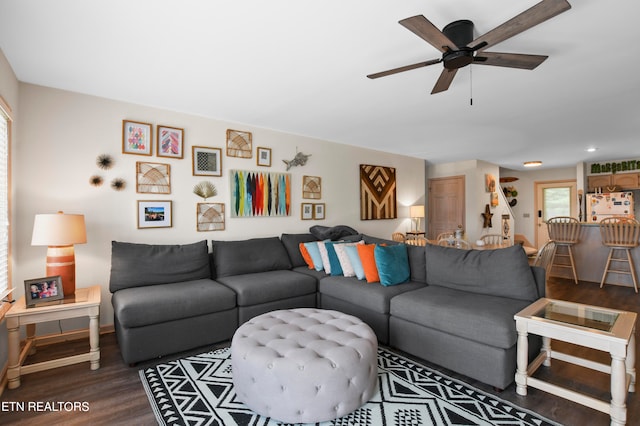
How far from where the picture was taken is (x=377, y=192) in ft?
19.0

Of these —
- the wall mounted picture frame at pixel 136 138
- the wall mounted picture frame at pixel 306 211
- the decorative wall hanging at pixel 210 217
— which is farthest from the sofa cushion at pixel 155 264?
the wall mounted picture frame at pixel 306 211

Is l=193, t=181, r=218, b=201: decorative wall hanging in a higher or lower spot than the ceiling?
lower

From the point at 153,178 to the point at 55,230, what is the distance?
113 centimetres

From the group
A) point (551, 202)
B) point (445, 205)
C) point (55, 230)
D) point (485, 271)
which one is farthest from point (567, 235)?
point (55, 230)

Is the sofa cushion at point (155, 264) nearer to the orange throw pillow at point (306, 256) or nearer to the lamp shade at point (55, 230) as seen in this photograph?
the lamp shade at point (55, 230)

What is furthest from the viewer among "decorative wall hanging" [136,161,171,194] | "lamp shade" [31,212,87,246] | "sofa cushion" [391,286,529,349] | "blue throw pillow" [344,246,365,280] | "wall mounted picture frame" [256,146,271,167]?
"wall mounted picture frame" [256,146,271,167]

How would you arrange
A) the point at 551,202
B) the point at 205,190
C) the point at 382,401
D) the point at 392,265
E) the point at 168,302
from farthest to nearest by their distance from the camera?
the point at 551,202 < the point at 205,190 < the point at 392,265 < the point at 168,302 < the point at 382,401

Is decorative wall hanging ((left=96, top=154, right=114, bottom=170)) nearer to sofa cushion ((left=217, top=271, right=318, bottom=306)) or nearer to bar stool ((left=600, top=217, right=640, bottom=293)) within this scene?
sofa cushion ((left=217, top=271, right=318, bottom=306))

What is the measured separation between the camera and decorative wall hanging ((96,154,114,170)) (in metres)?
3.17

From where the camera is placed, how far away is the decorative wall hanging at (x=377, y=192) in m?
5.55

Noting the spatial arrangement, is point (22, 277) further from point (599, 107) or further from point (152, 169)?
point (599, 107)

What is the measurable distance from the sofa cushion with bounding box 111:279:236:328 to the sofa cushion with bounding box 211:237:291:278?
465mm

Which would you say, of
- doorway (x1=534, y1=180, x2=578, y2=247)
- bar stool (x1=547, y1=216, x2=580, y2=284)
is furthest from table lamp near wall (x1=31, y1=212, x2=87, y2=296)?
doorway (x1=534, y1=180, x2=578, y2=247)

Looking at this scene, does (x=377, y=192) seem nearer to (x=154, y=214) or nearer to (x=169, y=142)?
(x=169, y=142)
